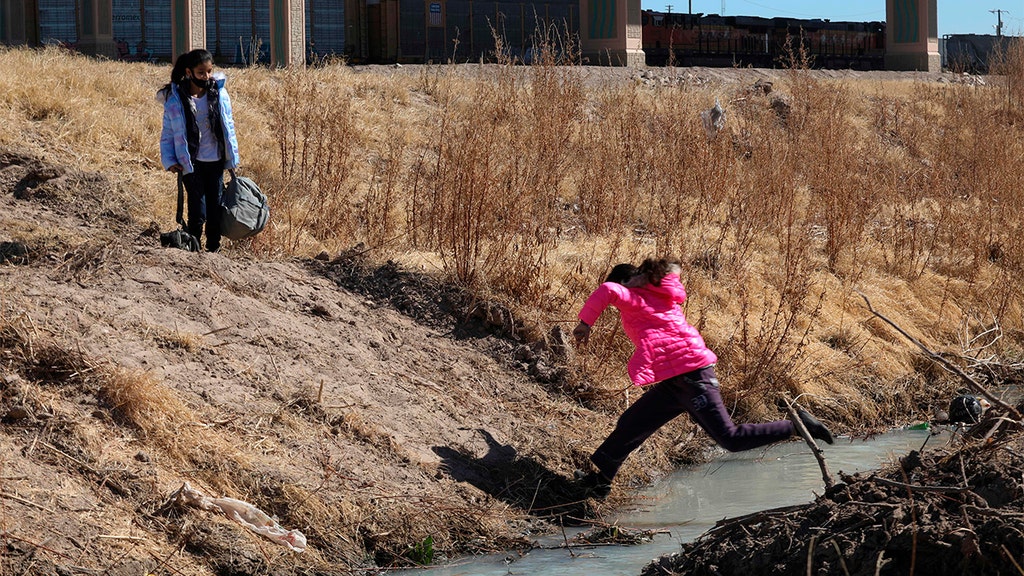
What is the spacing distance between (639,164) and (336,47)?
20876 mm

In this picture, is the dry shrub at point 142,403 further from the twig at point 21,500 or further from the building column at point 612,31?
the building column at point 612,31

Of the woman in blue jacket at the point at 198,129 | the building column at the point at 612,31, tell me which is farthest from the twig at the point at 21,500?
the building column at the point at 612,31

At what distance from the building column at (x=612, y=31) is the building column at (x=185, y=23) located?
9697 millimetres

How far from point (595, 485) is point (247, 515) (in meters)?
2.05

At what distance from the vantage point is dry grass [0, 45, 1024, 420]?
29.5 ft

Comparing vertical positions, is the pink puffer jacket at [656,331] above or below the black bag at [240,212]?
below

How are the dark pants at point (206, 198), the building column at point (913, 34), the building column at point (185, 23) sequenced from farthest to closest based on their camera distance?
the building column at point (913, 34), the building column at point (185, 23), the dark pants at point (206, 198)

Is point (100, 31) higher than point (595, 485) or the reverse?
higher

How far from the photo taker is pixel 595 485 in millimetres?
6602

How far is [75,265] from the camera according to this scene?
723 centimetres

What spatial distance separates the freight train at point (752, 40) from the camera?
3278 cm

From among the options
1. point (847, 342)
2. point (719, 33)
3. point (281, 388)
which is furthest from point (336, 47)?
point (281, 388)

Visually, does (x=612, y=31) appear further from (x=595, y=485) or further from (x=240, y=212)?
(x=595, y=485)

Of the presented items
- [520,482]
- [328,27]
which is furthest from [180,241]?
[328,27]
